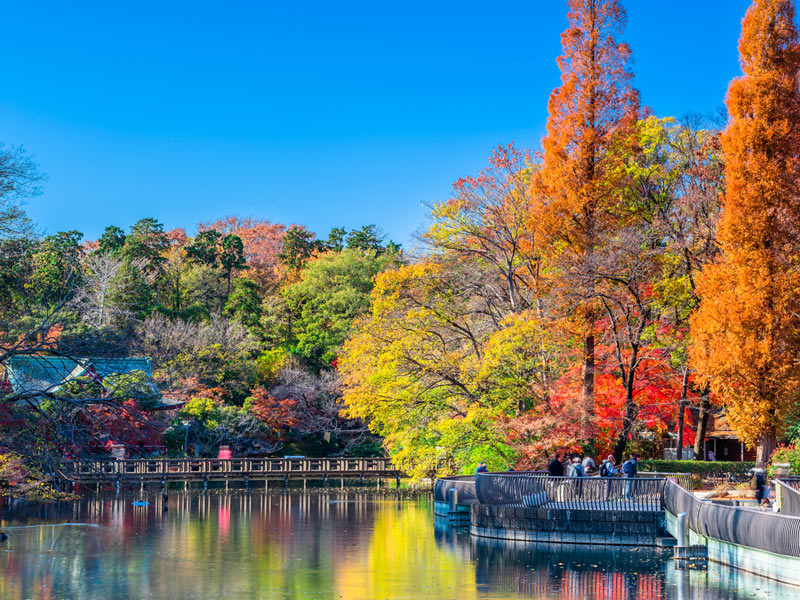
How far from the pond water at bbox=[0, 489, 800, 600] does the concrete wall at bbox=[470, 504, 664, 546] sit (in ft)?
2.39

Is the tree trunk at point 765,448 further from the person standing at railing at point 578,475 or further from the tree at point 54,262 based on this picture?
the tree at point 54,262

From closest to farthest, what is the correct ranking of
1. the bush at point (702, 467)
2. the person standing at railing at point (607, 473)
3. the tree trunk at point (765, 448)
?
the person standing at railing at point (607, 473)
the tree trunk at point (765, 448)
the bush at point (702, 467)

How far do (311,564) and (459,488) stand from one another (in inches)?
431

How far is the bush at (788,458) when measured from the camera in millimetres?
31816

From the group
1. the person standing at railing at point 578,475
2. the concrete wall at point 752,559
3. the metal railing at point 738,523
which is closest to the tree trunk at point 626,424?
the person standing at railing at point 578,475

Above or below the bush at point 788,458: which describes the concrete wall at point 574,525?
below

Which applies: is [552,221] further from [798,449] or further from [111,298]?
[111,298]

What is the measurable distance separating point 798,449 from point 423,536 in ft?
44.1

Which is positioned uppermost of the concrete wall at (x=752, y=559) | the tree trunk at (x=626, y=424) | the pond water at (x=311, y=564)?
the tree trunk at (x=626, y=424)

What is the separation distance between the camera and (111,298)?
64.9 meters

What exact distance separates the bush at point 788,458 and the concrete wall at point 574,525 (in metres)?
7.96

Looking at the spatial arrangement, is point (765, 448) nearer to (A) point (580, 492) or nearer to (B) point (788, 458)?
(B) point (788, 458)

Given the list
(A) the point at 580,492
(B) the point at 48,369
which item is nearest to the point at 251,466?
(B) the point at 48,369

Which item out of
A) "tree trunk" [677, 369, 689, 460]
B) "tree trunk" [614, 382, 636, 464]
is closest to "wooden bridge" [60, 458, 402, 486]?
"tree trunk" [677, 369, 689, 460]
